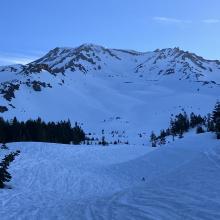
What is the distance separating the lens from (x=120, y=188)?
3506 centimetres

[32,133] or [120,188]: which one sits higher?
[32,133]

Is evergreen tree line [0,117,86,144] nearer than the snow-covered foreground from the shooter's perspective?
No

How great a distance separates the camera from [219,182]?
22266 mm

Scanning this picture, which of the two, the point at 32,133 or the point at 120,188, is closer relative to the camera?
the point at 120,188

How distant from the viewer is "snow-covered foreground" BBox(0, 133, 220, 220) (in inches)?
755

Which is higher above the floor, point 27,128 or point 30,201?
point 27,128

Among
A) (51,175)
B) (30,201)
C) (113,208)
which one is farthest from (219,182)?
(51,175)

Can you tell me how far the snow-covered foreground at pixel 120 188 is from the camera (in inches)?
755

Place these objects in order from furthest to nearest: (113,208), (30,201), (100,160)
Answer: (100,160)
(30,201)
(113,208)

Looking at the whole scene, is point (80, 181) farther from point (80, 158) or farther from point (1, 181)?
point (80, 158)

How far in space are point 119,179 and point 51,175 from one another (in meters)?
6.71

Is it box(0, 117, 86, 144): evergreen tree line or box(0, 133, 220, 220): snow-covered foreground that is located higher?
box(0, 117, 86, 144): evergreen tree line

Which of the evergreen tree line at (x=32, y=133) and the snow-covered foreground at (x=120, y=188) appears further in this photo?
the evergreen tree line at (x=32, y=133)

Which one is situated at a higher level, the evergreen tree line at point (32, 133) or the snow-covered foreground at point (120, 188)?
the evergreen tree line at point (32, 133)
